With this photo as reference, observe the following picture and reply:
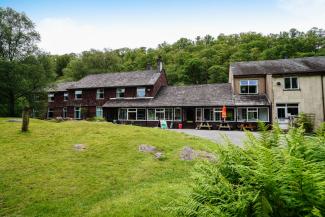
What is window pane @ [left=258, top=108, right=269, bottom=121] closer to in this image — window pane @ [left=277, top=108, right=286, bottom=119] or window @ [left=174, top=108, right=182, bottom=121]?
window pane @ [left=277, top=108, right=286, bottom=119]

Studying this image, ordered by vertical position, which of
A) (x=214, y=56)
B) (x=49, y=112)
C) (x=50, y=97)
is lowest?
(x=49, y=112)

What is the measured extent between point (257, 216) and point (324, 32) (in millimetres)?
80432

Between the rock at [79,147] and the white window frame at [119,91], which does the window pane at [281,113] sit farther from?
the rock at [79,147]

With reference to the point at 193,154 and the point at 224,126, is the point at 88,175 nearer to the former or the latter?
the point at 193,154

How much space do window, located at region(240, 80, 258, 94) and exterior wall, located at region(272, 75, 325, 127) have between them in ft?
11.2

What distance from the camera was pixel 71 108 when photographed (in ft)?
143

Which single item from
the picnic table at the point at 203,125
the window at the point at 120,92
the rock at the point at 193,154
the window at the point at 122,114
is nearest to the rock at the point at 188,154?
the rock at the point at 193,154

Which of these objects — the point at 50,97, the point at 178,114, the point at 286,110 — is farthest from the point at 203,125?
the point at 50,97

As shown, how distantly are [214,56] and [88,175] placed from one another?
199 ft

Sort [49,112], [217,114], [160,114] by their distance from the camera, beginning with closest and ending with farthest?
1. [217,114]
2. [160,114]
3. [49,112]

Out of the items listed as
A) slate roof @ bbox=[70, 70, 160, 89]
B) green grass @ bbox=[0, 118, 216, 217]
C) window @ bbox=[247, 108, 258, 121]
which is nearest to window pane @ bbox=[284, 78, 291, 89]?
window @ bbox=[247, 108, 258, 121]

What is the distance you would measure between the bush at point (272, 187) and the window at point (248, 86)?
102 ft

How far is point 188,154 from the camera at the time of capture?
39.7 feet

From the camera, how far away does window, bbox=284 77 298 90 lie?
28172 mm
